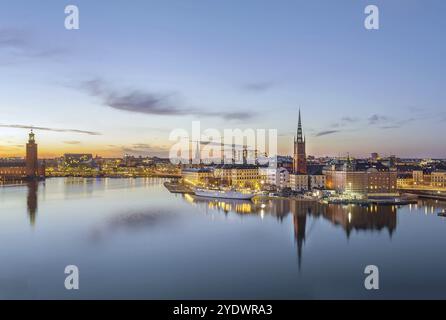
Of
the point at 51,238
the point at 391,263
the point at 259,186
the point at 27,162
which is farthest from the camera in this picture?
the point at 27,162

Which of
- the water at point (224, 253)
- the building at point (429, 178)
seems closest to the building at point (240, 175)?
the building at point (429, 178)

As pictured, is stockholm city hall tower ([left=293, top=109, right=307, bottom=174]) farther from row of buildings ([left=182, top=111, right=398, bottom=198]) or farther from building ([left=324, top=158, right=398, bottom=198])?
building ([left=324, top=158, right=398, bottom=198])

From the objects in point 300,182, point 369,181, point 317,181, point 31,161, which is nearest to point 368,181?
point 369,181

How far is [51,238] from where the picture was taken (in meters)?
8.09

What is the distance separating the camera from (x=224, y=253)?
678 cm

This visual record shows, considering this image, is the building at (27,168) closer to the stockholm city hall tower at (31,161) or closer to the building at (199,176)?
the stockholm city hall tower at (31,161)

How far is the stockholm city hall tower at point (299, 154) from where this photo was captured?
19.0 m

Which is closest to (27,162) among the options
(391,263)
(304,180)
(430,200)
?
(304,180)

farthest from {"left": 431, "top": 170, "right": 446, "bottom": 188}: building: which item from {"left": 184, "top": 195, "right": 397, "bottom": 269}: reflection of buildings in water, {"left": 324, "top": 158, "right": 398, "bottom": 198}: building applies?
{"left": 184, "top": 195, "right": 397, "bottom": 269}: reflection of buildings in water

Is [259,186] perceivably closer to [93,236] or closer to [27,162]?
[93,236]

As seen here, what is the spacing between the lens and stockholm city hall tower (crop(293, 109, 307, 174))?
62.3 feet

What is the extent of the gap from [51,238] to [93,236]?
0.80 metres

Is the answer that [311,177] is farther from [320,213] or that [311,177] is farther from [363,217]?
[363,217]

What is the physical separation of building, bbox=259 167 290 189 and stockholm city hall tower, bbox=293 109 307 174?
2.01 ft
